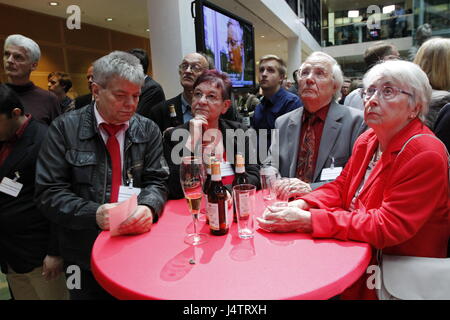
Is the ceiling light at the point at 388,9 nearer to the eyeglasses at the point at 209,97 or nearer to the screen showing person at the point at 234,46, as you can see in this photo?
the screen showing person at the point at 234,46

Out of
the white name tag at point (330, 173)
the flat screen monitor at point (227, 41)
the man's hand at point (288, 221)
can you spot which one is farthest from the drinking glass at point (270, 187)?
the flat screen monitor at point (227, 41)

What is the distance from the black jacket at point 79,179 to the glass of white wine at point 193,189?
0.26m

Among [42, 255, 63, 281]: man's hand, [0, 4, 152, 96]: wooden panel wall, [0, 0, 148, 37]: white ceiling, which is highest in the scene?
[0, 0, 148, 37]: white ceiling

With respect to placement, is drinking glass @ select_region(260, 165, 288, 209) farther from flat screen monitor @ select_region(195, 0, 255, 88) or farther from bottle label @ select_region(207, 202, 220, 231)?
flat screen monitor @ select_region(195, 0, 255, 88)

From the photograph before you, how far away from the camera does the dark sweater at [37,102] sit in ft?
8.75

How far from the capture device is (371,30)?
1316 centimetres

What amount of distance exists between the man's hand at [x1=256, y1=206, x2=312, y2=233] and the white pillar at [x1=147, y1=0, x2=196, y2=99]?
258cm

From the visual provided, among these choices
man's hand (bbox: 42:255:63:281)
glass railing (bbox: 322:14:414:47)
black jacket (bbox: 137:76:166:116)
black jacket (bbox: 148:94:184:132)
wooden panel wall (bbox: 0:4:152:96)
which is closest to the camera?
man's hand (bbox: 42:255:63:281)

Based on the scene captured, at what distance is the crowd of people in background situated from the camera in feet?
4.24

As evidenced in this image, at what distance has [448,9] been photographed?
29.0ft

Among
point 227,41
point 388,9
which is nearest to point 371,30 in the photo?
point 388,9

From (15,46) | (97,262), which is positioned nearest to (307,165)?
(97,262)

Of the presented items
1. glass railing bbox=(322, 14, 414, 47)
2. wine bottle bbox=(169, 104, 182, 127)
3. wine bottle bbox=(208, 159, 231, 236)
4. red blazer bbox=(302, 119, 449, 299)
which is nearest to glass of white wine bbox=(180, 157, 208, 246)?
wine bottle bbox=(208, 159, 231, 236)
